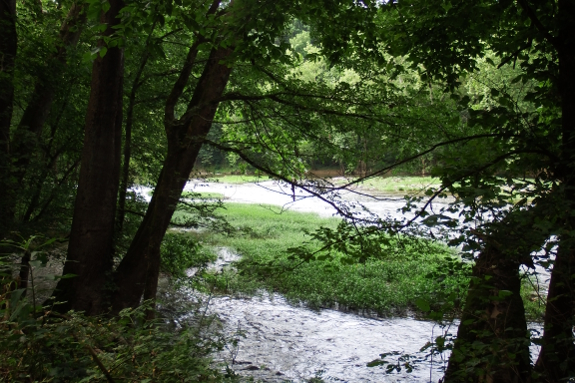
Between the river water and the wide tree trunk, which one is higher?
the wide tree trunk

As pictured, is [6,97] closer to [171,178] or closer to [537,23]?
[171,178]

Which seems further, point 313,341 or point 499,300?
point 313,341

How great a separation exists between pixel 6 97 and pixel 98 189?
2214mm

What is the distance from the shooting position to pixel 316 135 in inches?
279

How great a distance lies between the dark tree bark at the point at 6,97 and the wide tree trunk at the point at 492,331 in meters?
6.00

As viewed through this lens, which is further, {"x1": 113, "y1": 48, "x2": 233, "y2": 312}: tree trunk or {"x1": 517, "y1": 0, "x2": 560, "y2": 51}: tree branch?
{"x1": 113, "y1": 48, "x2": 233, "y2": 312}: tree trunk

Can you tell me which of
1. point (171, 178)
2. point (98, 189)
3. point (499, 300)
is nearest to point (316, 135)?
point (171, 178)

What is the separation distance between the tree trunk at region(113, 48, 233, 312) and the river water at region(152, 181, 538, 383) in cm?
120

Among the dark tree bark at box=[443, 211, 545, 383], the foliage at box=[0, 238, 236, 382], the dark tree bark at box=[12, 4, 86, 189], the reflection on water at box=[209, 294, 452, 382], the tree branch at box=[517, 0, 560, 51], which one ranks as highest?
Result: the tree branch at box=[517, 0, 560, 51]

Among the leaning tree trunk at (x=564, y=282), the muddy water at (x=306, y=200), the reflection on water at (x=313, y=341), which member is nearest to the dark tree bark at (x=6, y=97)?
the muddy water at (x=306, y=200)

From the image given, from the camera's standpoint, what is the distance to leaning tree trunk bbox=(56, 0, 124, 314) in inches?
251

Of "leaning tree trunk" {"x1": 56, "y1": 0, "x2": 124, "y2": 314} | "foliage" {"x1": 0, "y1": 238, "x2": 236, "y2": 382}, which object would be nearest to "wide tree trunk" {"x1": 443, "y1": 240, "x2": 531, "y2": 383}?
"foliage" {"x1": 0, "y1": 238, "x2": 236, "y2": 382}

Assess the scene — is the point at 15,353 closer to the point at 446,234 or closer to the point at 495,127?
the point at 446,234

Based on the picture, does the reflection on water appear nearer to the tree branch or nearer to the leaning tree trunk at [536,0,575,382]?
the leaning tree trunk at [536,0,575,382]
